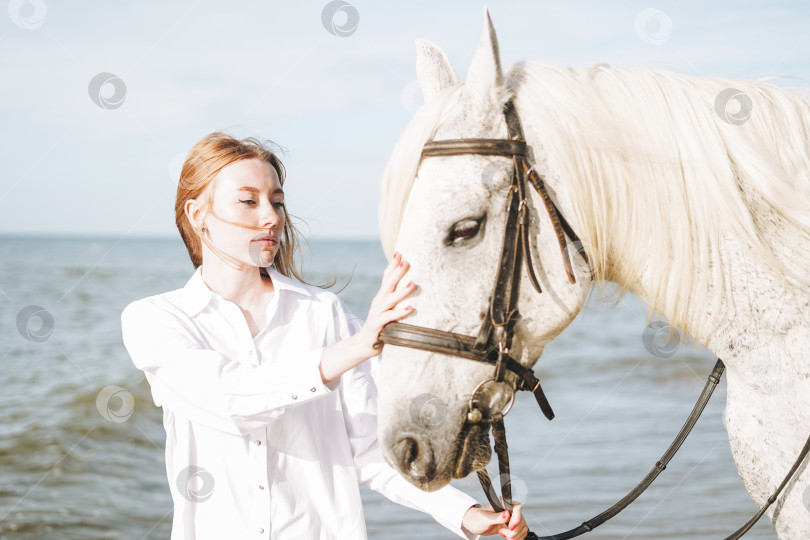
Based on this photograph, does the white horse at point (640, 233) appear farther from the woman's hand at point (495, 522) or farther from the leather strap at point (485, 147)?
the woman's hand at point (495, 522)

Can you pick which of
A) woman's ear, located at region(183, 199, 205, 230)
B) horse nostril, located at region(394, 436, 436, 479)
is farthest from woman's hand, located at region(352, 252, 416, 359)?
woman's ear, located at region(183, 199, 205, 230)

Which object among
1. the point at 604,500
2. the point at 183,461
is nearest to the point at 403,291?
the point at 183,461

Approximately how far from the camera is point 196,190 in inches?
95.5

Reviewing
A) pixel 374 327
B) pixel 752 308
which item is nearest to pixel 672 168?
pixel 752 308

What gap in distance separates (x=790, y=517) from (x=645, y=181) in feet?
3.00

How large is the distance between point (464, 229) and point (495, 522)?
39.0 inches

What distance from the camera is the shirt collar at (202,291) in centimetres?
231

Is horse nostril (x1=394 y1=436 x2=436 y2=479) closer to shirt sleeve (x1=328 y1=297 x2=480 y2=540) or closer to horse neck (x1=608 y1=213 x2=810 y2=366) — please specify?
shirt sleeve (x1=328 y1=297 x2=480 y2=540)

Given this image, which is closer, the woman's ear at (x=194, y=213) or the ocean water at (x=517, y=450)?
the woman's ear at (x=194, y=213)

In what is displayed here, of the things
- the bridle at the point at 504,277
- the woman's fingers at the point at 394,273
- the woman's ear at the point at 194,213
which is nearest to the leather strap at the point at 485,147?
the bridle at the point at 504,277

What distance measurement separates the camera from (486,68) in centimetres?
173

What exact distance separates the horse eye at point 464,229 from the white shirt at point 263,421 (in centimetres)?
55

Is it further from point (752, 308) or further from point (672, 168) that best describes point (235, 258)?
point (752, 308)

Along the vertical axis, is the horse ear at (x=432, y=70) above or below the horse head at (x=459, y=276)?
above
